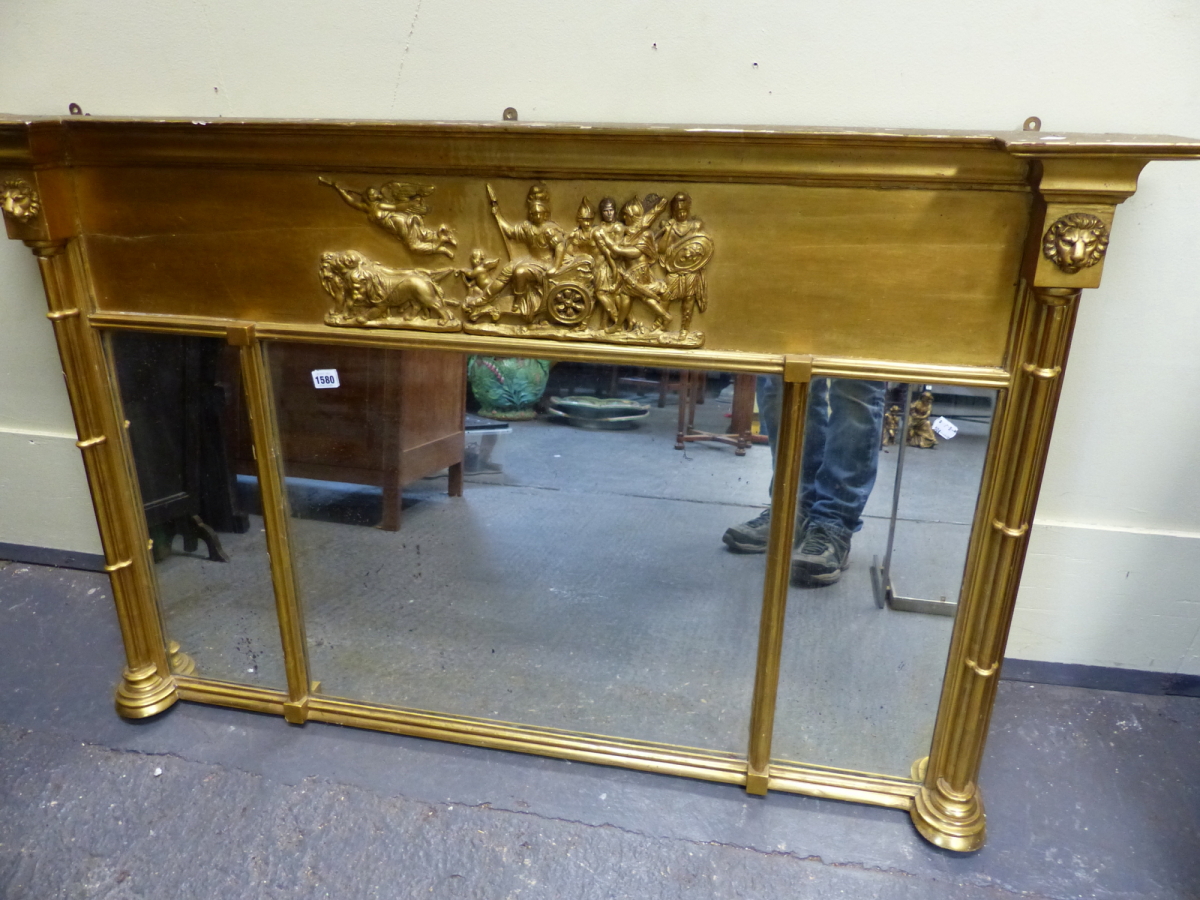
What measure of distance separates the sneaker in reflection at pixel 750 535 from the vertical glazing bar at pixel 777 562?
0.02 m

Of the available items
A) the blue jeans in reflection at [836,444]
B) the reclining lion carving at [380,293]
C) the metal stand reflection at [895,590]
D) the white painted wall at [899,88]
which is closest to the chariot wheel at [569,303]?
the reclining lion carving at [380,293]

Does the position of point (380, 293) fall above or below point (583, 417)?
above

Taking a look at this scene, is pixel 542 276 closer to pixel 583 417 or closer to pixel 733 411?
pixel 583 417

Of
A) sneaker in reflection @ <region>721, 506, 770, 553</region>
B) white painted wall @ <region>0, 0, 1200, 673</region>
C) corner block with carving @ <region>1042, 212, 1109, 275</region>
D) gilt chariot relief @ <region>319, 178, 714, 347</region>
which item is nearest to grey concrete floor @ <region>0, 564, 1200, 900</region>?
white painted wall @ <region>0, 0, 1200, 673</region>

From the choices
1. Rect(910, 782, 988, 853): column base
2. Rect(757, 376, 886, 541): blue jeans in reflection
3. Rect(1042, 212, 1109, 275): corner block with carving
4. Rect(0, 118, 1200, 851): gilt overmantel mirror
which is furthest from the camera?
Rect(910, 782, 988, 853): column base

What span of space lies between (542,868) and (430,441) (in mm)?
722

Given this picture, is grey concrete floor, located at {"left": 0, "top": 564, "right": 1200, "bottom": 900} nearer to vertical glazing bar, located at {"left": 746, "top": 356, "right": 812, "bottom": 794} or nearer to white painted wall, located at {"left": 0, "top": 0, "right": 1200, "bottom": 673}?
vertical glazing bar, located at {"left": 746, "top": 356, "right": 812, "bottom": 794}

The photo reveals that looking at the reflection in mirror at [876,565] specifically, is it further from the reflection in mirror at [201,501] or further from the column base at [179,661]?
the column base at [179,661]

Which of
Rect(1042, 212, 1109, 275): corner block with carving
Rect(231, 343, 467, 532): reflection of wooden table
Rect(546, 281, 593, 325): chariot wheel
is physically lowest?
Rect(231, 343, 467, 532): reflection of wooden table

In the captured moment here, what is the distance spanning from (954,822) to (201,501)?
1.45 meters

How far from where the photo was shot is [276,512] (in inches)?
55.0

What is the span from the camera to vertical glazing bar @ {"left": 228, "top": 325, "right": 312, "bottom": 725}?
128cm

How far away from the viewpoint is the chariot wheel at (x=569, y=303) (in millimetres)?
1122

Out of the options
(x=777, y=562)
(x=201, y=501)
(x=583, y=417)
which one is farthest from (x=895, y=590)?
(x=201, y=501)
